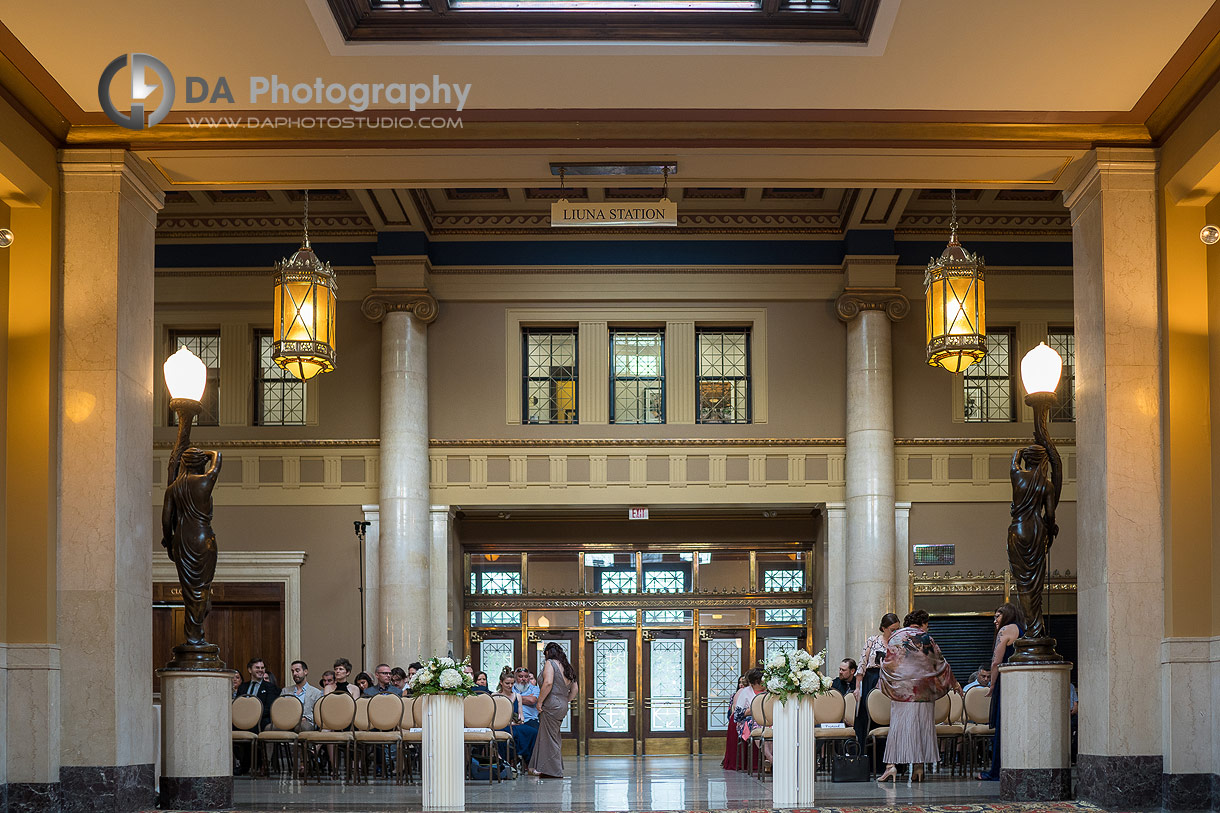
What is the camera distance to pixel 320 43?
8766 millimetres

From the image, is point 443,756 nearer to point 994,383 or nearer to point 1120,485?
point 1120,485

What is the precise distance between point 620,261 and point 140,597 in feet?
31.2

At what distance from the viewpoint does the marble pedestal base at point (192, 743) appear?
365 inches

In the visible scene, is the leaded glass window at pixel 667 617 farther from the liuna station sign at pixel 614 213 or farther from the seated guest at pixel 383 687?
the liuna station sign at pixel 614 213

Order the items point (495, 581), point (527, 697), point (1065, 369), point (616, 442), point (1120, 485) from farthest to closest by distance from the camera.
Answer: point (495, 581)
point (1065, 369)
point (616, 442)
point (527, 697)
point (1120, 485)

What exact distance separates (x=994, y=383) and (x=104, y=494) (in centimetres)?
1234

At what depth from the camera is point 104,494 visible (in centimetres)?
932

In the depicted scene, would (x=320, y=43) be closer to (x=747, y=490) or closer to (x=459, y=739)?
(x=459, y=739)

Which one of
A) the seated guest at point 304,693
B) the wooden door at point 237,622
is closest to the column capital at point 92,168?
the seated guest at point 304,693

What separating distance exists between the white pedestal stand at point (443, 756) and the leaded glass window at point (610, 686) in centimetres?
878

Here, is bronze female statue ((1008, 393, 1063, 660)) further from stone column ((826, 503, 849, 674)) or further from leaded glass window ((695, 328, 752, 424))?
leaded glass window ((695, 328, 752, 424))

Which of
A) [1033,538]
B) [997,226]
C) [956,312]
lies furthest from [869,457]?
[1033,538]

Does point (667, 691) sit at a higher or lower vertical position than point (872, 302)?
lower

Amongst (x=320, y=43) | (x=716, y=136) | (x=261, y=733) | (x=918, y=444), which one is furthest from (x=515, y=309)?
(x=320, y=43)
